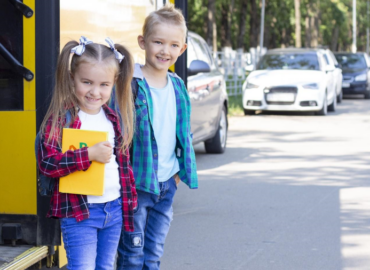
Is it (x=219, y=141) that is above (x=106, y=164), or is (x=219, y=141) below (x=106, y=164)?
below

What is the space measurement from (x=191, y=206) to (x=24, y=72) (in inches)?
149

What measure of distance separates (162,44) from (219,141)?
7.48 m


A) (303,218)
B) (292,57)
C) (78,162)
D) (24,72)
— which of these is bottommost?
(303,218)

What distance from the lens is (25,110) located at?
3.90 meters

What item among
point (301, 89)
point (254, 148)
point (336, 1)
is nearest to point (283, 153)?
point (254, 148)

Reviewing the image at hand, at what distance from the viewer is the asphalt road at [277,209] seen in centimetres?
541

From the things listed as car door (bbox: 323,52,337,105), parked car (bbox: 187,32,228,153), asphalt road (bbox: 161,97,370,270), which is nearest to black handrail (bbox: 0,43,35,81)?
asphalt road (bbox: 161,97,370,270)

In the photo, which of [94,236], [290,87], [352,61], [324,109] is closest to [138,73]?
[94,236]

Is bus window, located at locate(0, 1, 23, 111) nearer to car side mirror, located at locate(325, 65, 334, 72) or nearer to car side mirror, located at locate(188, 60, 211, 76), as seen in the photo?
car side mirror, located at locate(188, 60, 211, 76)

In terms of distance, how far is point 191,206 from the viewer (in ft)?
24.2

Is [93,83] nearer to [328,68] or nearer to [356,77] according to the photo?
[328,68]

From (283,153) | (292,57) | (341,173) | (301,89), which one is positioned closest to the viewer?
(341,173)

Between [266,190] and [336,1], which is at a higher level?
[336,1]

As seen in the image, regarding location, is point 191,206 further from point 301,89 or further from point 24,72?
point 301,89
